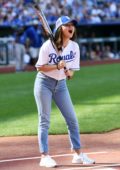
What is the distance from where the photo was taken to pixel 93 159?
24.1ft

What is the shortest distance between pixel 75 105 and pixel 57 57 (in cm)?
618

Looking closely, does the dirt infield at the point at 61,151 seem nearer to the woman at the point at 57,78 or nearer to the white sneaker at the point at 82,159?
the white sneaker at the point at 82,159

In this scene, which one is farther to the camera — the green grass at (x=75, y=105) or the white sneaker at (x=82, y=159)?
the green grass at (x=75, y=105)

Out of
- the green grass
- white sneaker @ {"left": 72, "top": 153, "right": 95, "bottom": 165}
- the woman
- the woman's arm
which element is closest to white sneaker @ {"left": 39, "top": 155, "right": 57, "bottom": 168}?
the woman

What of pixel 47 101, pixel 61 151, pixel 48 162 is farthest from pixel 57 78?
pixel 61 151

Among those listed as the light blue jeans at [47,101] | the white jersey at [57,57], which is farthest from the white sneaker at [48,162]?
the white jersey at [57,57]

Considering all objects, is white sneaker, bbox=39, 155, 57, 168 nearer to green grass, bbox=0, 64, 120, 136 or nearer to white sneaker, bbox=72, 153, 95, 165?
white sneaker, bbox=72, 153, 95, 165

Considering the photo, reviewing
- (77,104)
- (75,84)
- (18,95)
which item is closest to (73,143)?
(77,104)

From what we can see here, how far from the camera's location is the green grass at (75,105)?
33.5ft

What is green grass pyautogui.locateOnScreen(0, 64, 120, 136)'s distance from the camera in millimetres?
10211

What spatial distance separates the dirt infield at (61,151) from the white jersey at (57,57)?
1.19m

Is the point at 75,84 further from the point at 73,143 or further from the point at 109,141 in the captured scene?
the point at 73,143

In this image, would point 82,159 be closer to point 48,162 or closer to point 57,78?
point 48,162

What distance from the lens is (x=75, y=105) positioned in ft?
42.4
